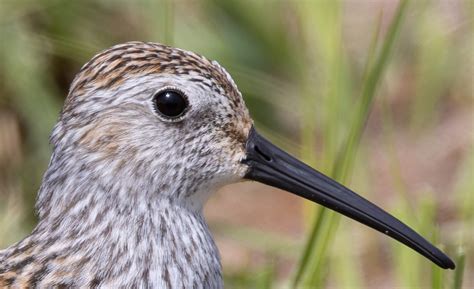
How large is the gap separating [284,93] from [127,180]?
3064 mm

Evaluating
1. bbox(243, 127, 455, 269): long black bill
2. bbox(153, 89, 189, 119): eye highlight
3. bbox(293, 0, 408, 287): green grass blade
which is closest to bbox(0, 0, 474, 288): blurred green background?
bbox(293, 0, 408, 287): green grass blade

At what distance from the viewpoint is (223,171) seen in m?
3.57

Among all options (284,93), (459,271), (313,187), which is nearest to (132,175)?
(313,187)

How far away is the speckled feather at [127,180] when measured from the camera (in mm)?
3471

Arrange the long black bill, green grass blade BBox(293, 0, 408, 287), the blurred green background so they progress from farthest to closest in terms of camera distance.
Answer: the blurred green background
green grass blade BBox(293, 0, 408, 287)
the long black bill

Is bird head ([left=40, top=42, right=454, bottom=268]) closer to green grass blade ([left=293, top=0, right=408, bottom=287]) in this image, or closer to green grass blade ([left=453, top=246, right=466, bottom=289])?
green grass blade ([left=293, top=0, right=408, bottom=287])

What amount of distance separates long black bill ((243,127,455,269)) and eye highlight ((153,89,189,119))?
246mm

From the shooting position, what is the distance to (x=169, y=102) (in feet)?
11.4

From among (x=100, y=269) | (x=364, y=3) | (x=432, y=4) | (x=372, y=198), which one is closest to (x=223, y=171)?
(x=100, y=269)

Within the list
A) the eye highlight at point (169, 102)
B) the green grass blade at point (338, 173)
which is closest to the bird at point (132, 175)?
the eye highlight at point (169, 102)

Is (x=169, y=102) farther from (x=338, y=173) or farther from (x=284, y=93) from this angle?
(x=284, y=93)

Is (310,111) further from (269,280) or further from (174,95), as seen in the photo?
(174,95)

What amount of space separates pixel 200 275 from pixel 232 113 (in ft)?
1.48

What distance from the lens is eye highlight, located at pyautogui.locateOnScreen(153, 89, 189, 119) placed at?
11.4ft
